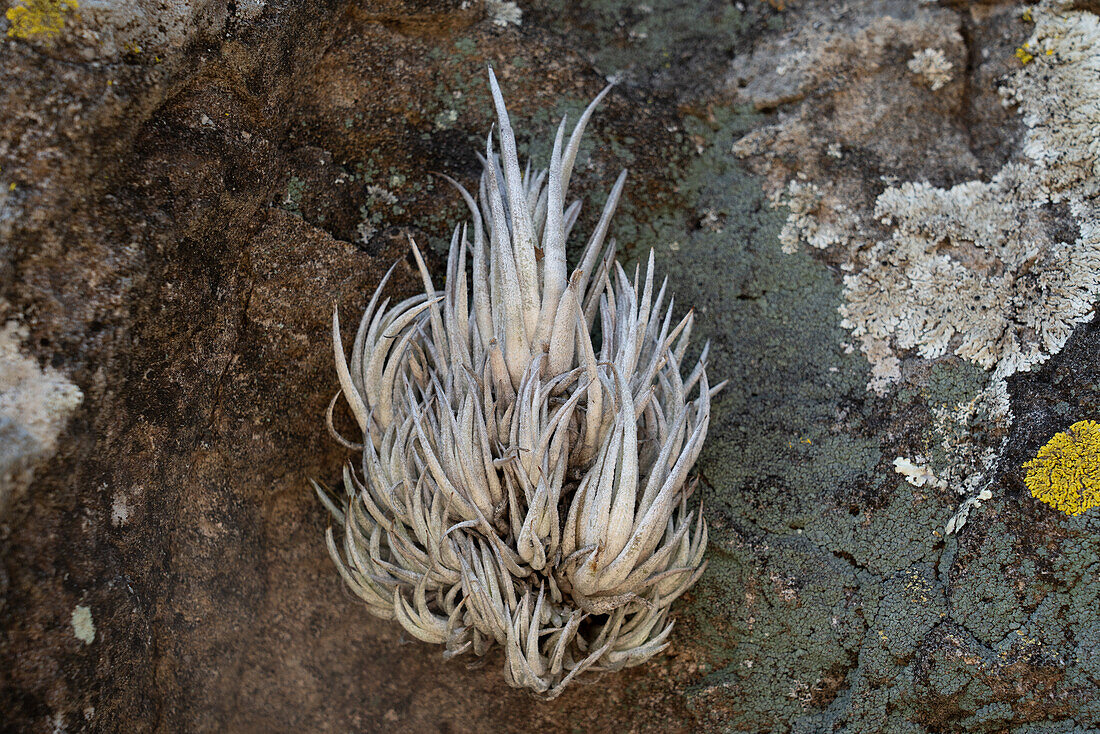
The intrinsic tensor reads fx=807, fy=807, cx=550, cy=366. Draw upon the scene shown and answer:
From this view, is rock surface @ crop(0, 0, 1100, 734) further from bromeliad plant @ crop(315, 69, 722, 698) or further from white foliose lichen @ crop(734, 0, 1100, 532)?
bromeliad plant @ crop(315, 69, 722, 698)

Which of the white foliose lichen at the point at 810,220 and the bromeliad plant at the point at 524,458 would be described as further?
the white foliose lichen at the point at 810,220

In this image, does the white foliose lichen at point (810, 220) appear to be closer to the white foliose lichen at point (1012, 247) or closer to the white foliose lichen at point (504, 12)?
the white foliose lichen at point (1012, 247)

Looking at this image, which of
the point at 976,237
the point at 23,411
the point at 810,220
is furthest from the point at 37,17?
the point at 976,237

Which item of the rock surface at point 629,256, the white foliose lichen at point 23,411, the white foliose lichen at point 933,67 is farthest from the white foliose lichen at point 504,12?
the white foliose lichen at point 23,411

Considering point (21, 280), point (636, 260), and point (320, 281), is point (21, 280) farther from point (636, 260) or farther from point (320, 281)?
point (636, 260)

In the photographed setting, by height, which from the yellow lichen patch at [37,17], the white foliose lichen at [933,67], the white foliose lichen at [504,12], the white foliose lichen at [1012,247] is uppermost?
the yellow lichen patch at [37,17]

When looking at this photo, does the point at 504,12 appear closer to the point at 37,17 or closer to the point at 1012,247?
the point at 37,17
